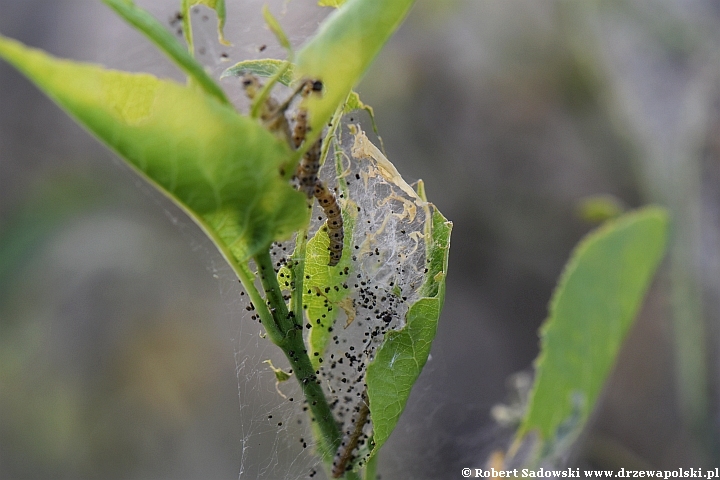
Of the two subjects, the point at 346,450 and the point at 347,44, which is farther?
the point at 346,450

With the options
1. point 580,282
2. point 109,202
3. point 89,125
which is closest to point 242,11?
point 580,282

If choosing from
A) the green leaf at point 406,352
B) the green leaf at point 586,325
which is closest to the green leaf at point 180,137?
the green leaf at point 406,352

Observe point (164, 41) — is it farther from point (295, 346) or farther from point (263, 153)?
point (295, 346)

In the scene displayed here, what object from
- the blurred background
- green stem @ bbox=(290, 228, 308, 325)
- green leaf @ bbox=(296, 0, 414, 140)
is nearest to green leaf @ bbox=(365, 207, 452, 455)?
green stem @ bbox=(290, 228, 308, 325)

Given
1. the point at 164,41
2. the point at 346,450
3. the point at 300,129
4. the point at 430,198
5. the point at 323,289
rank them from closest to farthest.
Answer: the point at 164,41, the point at 300,129, the point at 346,450, the point at 323,289, the point at 430,198

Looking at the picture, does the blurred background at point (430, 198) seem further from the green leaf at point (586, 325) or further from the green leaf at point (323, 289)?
the green leaf at point (323, 289)

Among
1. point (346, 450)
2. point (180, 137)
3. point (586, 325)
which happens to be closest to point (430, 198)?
point (586, 325)

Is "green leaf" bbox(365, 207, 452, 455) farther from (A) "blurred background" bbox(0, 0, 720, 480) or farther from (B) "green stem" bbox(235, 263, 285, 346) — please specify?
(A) "blurred background" bbox(0, 0, 720, 480)
